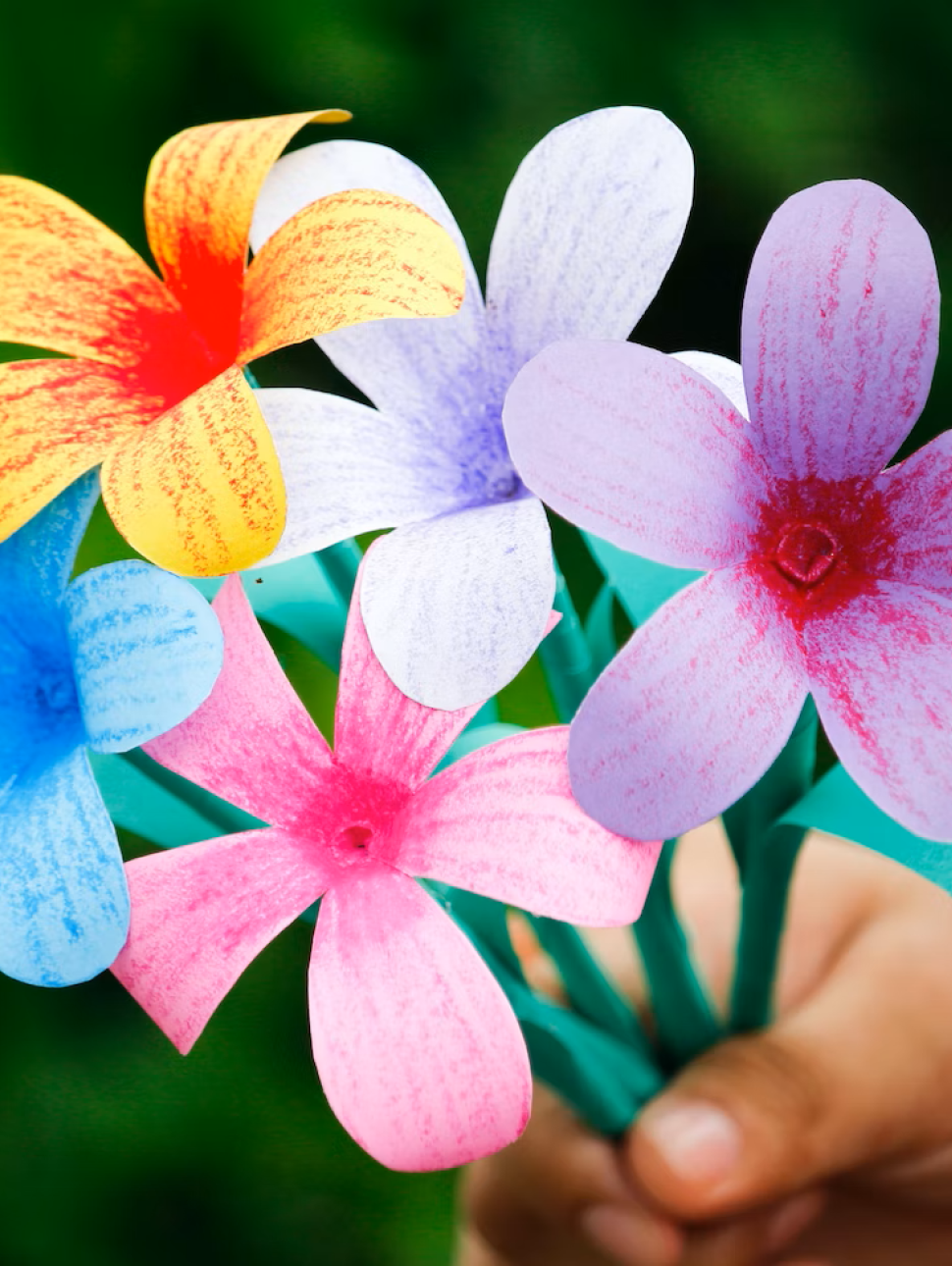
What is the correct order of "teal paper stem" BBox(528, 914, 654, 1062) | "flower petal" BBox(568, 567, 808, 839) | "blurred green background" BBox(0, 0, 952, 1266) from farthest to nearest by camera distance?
"blurred green background" BBox(0, 0, 952, 1266) → "teal paper stem" BBox(528, 914, 654, 1062) → "flower petal" BBox(568, 567, 808, 839)

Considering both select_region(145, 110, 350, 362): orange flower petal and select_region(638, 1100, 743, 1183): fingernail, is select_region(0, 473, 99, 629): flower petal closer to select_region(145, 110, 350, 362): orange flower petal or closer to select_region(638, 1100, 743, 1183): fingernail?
select_region(145, 110, 350, 362): orange flower petal

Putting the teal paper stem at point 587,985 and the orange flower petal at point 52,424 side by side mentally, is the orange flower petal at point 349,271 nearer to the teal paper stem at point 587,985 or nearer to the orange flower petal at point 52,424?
the orange flower petal at point 52,424

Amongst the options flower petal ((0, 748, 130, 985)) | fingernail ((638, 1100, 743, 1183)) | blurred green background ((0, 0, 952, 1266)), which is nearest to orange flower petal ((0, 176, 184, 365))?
flower petal ((0, 748, 130, 985))

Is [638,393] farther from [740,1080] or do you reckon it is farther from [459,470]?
[740,1080]

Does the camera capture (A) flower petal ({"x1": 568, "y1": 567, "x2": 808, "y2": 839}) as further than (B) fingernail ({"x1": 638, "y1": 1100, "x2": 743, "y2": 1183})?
No

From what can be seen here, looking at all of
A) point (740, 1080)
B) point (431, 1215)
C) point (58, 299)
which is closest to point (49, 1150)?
point (431, 1215)

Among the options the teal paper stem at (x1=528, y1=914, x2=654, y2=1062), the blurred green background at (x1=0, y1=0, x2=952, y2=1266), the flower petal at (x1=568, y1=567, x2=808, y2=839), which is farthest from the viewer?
the blurred green background at (x1=0, y1=0, x2=952, y2=1266)

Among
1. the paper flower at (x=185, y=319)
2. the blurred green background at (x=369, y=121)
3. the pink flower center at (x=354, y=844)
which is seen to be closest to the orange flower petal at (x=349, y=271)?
the paper flower at (x=185, y=319)

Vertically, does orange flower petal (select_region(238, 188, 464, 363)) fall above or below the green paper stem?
above
